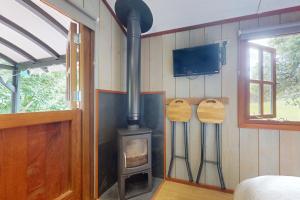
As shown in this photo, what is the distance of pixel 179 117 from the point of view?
2168mm

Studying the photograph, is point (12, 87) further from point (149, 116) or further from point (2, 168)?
point (149, 116)

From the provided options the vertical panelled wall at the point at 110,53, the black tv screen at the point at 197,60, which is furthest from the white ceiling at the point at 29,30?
the black tv screen at the point at 197,60

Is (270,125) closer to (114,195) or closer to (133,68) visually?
(133,68)

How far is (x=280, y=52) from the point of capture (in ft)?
6.07

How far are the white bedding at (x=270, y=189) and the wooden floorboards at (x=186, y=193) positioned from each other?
89 centimetres

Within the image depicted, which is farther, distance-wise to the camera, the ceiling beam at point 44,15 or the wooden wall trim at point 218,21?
the wooden wall trim at point 218,21

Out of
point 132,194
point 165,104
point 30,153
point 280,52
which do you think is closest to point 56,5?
point 30,153

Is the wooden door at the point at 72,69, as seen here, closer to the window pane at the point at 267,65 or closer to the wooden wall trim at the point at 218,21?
the wooden wall trim at the point at 218,21

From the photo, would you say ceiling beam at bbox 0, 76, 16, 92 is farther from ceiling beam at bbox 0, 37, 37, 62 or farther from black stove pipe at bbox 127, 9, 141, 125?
black stove pipe at bbox 127, 9, 141, 125

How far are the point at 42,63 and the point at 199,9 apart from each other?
1.79m

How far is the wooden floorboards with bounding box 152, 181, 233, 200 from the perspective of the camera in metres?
1.85

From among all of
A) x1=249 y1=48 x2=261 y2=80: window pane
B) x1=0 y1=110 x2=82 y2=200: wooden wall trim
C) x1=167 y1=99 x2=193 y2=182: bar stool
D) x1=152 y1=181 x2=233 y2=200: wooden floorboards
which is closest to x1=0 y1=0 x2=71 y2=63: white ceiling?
x1=0 y1=110 x2=82 y2=200: wooden wall trim

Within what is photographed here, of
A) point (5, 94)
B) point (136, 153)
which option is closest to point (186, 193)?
point (136, 153)

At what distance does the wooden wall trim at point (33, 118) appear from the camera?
1.05m
